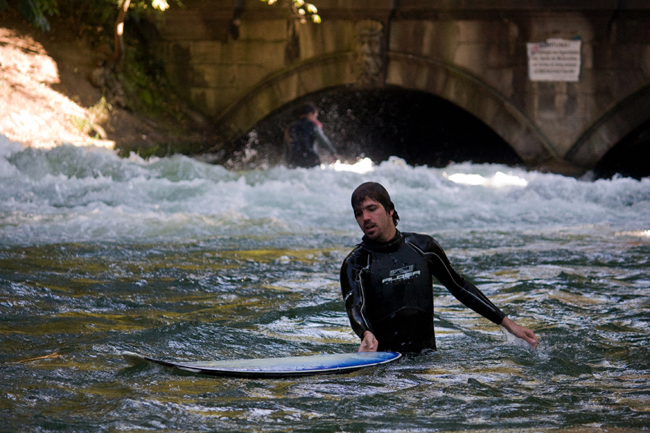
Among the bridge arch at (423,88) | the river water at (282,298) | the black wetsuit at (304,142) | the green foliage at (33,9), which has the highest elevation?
the green foliage at (33,9)

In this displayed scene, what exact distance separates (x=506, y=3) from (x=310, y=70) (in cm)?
353

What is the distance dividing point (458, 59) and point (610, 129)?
276cm

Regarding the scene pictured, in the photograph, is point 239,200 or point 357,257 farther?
point 239,200

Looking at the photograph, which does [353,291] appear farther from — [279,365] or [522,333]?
[522,333]

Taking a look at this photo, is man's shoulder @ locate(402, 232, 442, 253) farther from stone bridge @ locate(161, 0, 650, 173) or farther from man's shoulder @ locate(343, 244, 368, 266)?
stone bridge @ locate(161, 0, 650, 173)

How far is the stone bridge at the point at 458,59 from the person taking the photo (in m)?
12.7

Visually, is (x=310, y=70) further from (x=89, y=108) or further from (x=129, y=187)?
(x=129, y=187)

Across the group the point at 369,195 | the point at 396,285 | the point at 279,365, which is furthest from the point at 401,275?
the point at 279,365

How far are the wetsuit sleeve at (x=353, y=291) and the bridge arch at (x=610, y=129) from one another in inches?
396

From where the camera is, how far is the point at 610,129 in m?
12.8

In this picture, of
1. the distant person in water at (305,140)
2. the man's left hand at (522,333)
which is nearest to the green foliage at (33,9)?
the distant person in water at (305,140)

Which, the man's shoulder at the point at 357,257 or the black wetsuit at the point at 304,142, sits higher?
the black wetsuit at the point at 304,142

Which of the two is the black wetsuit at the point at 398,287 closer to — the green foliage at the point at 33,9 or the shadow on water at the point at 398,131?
the green foliage at the point at 33,9

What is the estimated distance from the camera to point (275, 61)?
45.8ft
